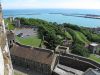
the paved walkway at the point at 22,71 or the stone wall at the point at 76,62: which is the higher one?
the stone wall at the point at 76,62

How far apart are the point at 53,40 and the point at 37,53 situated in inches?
593

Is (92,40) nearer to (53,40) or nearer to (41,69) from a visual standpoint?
(53,40)

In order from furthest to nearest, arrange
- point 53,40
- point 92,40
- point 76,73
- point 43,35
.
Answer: point 92,40 → point 43,35 → point 53,40 → point 76,73

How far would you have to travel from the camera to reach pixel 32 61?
22984mm

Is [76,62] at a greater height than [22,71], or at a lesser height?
greater

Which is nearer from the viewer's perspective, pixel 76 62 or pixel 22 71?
pixel 22 71

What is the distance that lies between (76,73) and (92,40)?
40.7 meters

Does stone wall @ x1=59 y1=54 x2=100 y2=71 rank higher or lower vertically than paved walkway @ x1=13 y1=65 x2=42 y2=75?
higher

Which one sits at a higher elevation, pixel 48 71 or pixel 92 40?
pixel 48 71

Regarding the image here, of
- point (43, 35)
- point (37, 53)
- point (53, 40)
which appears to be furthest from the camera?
point (43, 35)

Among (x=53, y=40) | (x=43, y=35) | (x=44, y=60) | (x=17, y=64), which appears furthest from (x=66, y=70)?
(x=43, y=35)

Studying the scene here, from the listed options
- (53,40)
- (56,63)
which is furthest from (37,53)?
(53,40)

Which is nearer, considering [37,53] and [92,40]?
[37,53]

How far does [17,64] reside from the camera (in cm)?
2427
